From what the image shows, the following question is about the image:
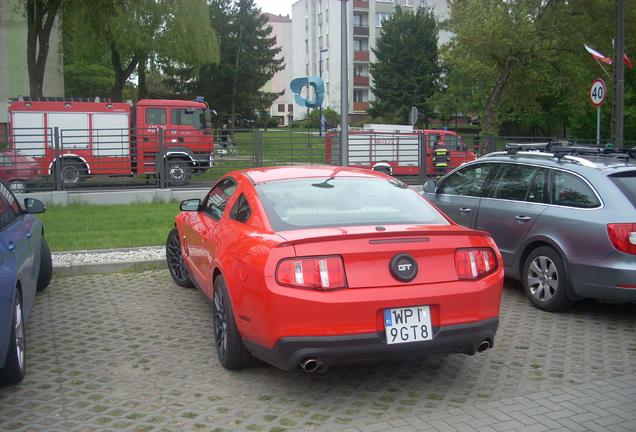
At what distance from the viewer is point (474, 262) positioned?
4543 millimetres

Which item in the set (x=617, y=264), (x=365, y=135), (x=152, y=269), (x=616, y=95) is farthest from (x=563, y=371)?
(x=365, y=135)

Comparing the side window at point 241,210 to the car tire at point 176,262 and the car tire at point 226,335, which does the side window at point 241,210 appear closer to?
the car tire at point 226,335

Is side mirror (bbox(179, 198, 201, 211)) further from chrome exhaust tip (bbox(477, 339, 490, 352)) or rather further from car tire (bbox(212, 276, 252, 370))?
chrome exhaust tip (bbox(477, 339, 490, 352))

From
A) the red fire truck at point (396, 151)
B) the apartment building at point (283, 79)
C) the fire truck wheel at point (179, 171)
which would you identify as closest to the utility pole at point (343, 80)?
the red fire truck at point (396, 151)

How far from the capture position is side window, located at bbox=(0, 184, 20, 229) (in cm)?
522

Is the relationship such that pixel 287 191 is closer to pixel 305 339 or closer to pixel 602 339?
pixel 305 339

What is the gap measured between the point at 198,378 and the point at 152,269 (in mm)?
4134

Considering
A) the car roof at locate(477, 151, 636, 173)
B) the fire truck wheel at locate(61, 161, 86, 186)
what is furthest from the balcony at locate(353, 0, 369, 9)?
the car roof at locate(477, 151, 636, 173)

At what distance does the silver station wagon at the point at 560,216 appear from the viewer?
6.07 metres

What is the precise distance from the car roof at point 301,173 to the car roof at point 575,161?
7.35 feet

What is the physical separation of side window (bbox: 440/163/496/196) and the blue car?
4.88 meters

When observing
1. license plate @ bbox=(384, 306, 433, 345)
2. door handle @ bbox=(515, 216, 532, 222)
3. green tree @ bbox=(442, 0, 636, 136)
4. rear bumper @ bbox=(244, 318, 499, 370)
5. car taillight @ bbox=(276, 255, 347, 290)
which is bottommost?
rear bumper @ bbox=(244, 318, 499, 370)

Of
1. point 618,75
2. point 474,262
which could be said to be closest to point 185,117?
point 618,75

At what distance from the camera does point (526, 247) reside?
276 inches
